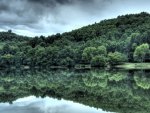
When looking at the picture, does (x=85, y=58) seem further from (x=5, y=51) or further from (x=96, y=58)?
(x=5, y=51)

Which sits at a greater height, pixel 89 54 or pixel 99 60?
pixel 89 54

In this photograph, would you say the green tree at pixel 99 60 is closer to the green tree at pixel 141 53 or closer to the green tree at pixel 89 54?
the green tree at pixel 89 54

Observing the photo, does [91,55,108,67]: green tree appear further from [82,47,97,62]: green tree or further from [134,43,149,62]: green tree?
[134,43,149,62]: green tree

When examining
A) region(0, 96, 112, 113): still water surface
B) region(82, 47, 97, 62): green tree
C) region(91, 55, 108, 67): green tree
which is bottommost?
region(0, 96, 112, 113): still water surface

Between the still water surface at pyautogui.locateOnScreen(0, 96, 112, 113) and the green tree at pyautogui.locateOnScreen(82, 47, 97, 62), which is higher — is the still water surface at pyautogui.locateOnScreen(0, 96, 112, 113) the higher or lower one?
the lower one

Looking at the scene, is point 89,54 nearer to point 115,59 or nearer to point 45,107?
point 115,59

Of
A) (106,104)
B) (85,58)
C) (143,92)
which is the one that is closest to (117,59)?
(85,58)

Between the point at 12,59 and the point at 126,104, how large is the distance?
400ft

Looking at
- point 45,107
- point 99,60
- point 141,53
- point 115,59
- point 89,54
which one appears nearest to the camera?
point 45,107

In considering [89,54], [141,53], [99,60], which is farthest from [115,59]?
[89,54]

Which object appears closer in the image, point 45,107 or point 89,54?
point 45,107

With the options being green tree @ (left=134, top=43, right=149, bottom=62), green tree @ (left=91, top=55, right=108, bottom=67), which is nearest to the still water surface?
green tree @ (left=134, top=43, right=149, bottom=62)

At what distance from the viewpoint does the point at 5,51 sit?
164 m

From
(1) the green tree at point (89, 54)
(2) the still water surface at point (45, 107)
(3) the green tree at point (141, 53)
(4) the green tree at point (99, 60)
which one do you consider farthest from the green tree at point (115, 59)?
(2) the still water surface at point (45, 107)
